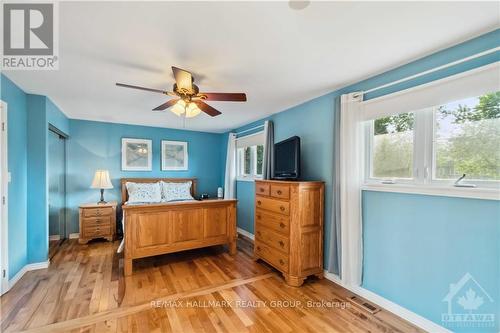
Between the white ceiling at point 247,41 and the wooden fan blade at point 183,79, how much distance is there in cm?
16

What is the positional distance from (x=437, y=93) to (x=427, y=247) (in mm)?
1304

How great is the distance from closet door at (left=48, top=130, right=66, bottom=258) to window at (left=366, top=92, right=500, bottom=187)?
4793 millimetres

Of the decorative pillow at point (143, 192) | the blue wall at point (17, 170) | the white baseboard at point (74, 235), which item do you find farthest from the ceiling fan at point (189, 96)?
the white baseboard at point (74, 235)

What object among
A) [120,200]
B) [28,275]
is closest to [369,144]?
[28,275]

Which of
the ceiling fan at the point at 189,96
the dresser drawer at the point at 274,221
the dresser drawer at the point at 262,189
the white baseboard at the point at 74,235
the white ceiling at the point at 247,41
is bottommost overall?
the white baseboard at the point at 74,235

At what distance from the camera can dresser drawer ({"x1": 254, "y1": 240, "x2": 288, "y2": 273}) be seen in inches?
107

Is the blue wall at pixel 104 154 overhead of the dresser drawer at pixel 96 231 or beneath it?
overhead

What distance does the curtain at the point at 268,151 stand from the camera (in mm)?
3746

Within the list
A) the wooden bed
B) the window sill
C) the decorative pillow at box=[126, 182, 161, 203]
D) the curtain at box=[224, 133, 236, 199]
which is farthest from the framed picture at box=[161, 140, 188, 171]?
the window sill

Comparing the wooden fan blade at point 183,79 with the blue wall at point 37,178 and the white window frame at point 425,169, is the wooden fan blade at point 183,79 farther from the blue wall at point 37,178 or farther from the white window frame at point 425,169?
the blue wall at point 37,178

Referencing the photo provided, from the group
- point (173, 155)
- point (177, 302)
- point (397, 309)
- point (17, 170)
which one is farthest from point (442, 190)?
point (173, 155)

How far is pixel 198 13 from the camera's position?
4.66ft

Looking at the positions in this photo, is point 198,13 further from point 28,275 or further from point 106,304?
point 28,275

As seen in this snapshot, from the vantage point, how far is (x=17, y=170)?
2689 millimetres
